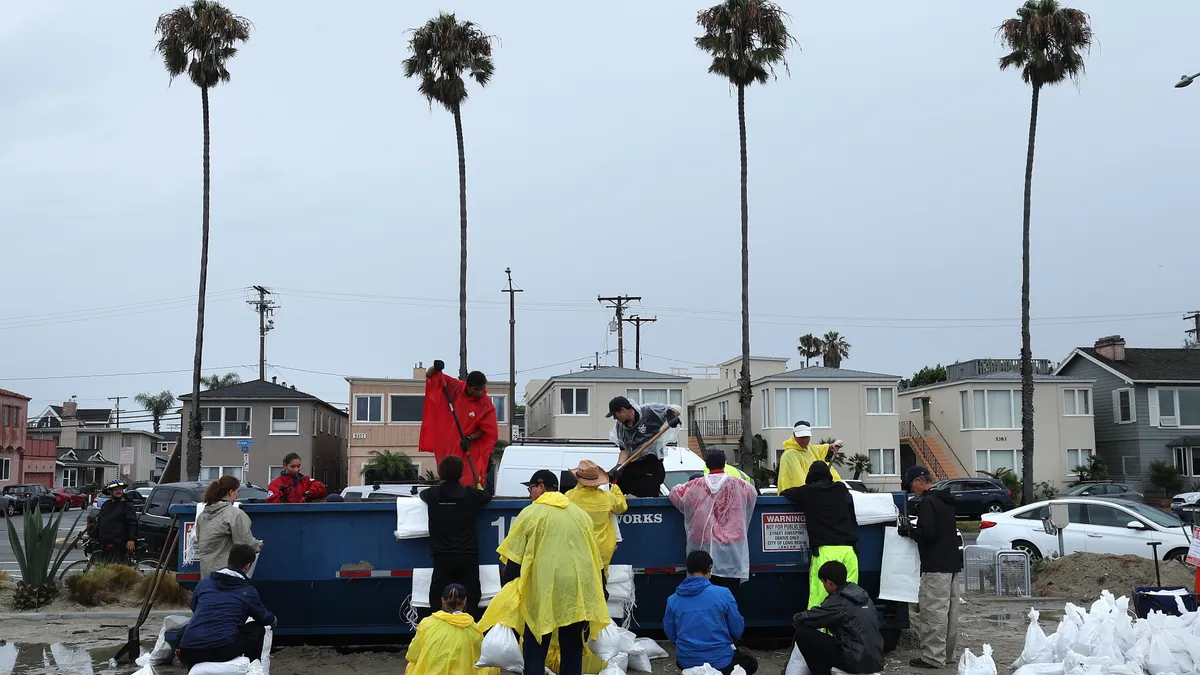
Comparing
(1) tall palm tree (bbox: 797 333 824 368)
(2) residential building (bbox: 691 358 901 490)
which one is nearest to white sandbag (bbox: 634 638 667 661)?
(2) residential building (bbox: 691 358 901 490)

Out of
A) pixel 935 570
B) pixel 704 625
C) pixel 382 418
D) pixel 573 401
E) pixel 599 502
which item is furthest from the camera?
pixel 573 401

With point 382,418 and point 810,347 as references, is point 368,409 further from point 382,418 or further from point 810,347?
point 810,347

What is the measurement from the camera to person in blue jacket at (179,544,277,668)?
22.6 ft

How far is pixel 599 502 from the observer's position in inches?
313

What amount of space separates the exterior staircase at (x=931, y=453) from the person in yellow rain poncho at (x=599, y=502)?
37.3 m

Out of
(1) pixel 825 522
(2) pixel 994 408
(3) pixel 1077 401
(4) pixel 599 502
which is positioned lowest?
(1) pixel 825 522

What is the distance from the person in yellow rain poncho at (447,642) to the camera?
6602mm

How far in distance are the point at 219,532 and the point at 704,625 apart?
12.6 feet

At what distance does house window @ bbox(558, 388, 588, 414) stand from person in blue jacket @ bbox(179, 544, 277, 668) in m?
35.2

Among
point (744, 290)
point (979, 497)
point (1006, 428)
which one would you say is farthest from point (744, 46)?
point (1006, 428)

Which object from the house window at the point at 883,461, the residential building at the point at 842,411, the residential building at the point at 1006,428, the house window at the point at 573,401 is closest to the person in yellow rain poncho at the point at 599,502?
the house window at the point at 573,401

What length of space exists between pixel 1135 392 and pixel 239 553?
45.2m

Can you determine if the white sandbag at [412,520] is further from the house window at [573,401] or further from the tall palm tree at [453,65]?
the house window at [573,401]

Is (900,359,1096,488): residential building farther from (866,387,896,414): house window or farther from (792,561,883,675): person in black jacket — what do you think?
(792,561,883,675): person in black jacket
